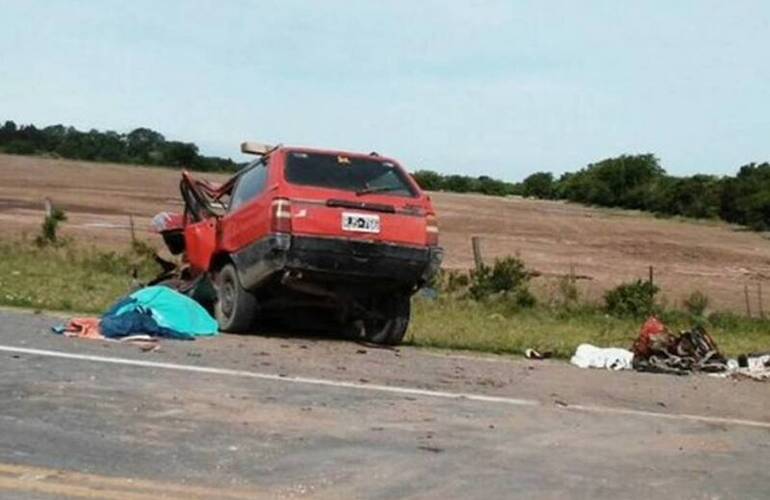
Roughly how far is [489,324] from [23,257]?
9.85m

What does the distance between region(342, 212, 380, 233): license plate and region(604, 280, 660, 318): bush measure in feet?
32.1

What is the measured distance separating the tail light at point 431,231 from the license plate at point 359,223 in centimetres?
53

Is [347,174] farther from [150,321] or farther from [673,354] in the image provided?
[673,354]

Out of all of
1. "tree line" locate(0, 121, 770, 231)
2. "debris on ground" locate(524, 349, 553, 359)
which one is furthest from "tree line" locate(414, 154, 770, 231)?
"debris on ground" locate(524, 349, 553, 359)

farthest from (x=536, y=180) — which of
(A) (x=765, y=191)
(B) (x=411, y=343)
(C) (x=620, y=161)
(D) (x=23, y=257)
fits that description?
(B) (x=411, y=343)

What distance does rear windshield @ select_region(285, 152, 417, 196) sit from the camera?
1266 centimetres

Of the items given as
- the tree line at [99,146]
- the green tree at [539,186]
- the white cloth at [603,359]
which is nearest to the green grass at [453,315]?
the white cloth at [603,359]

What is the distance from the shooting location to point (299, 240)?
12.1 m

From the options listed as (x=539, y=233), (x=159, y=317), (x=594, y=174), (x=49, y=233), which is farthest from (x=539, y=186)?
(x=159, y=317)

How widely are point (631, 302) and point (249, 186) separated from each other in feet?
32.8

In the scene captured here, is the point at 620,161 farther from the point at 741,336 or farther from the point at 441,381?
the point at 441,381

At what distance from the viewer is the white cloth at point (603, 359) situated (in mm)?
12859

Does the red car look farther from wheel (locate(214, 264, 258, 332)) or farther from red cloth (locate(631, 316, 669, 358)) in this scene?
red cloth (locate(631, 316, 669, 358))

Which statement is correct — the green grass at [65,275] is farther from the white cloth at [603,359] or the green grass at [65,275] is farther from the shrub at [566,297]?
the shrub at [566,297]
